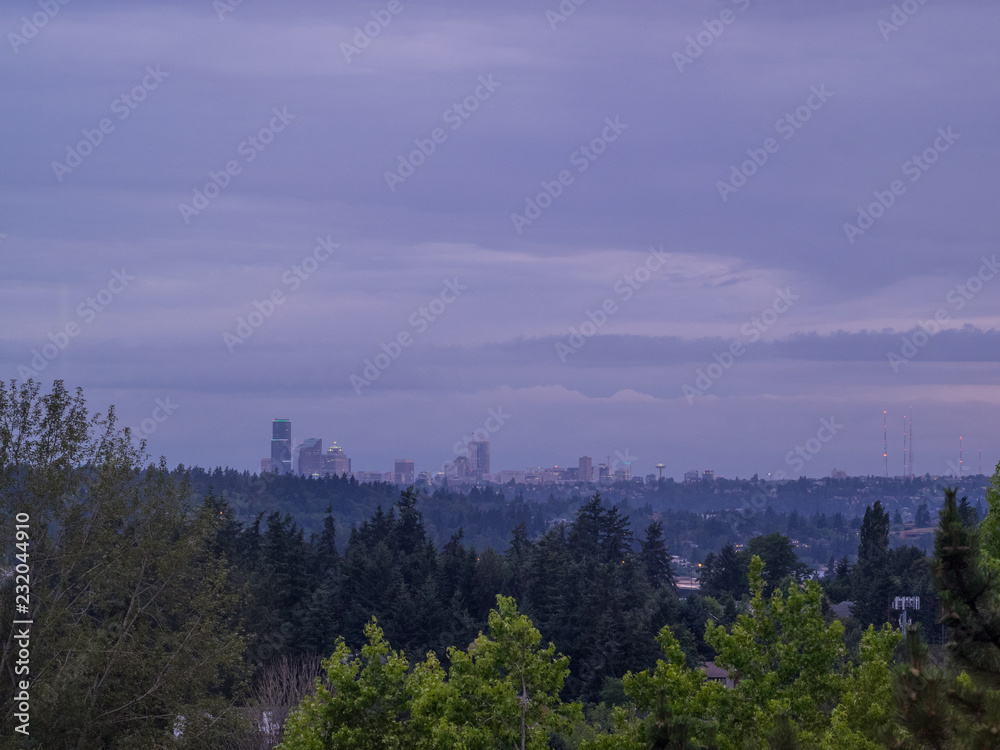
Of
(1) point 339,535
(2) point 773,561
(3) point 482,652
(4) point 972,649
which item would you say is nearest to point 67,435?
(3) point 482,652

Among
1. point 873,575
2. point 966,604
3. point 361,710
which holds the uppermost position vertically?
point 966,604

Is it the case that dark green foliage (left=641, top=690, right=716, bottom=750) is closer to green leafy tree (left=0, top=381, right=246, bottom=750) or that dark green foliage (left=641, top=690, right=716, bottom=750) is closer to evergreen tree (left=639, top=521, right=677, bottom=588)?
green leafy tree (left=0, top=381, right=246, bottom=750)

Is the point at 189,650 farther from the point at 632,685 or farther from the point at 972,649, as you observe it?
the point at 972,649

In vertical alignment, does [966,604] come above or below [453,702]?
above

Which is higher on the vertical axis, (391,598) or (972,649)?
(972,649)

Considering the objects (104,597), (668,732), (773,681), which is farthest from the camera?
(104,597)

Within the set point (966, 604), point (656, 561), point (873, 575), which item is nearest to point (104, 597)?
point (966, 604)

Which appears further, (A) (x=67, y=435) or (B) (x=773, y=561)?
(B) (x=773, y=561)

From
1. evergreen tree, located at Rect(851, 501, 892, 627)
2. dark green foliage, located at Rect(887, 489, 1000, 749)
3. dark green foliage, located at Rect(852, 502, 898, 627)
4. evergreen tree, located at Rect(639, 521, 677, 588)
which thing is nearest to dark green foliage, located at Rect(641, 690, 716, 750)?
dark green foliage, located at Rect(887, 489, 1000, 749)

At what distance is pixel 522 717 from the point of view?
1434cm

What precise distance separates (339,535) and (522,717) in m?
172

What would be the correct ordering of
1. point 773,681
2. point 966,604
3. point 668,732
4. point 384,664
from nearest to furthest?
point 668,732 < point 966,604 < point 773,681 < point 384,664

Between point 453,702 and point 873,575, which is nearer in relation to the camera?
point 453,702

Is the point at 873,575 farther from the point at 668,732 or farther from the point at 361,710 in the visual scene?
the point at 668,732
